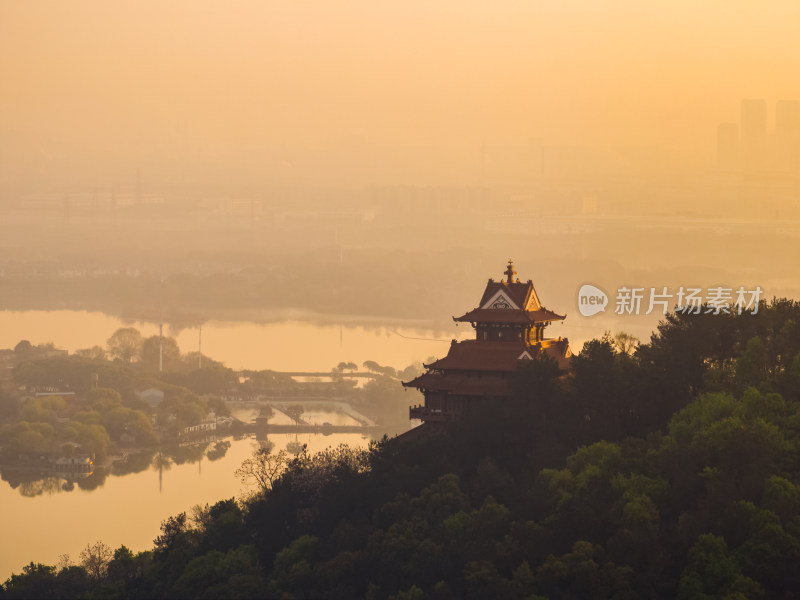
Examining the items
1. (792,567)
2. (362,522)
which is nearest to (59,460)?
(362,522)

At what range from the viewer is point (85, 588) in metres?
36.0

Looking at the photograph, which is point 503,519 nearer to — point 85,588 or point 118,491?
point 85,588

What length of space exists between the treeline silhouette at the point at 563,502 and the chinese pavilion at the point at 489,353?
88 cm

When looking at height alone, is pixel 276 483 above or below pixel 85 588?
above

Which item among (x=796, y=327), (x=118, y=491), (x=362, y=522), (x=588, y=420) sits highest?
(x=796, y=327)

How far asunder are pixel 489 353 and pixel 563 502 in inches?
254

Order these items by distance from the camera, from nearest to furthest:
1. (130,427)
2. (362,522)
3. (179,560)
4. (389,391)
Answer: (362,522) < (179,560) < (130,427) < (389,391)

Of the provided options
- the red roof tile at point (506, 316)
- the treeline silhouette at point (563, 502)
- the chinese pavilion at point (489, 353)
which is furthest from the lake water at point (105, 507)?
the red roof tile at point (506, 316)

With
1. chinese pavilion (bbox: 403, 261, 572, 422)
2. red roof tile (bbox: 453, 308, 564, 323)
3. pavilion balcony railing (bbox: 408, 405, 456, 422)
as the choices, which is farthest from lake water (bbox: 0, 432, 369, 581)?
red roof tile (bbox: 453, 308, 564, 323)

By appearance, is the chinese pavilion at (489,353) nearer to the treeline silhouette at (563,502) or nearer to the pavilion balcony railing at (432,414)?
the pavilion balcony railing at (432,414)

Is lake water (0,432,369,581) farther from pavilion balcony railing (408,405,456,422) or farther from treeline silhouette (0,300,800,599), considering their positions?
pavilion balcony railing (408,405,456,422)

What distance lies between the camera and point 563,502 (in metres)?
29.7

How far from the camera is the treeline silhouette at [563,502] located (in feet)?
89.1

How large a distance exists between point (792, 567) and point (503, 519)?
646 cm
